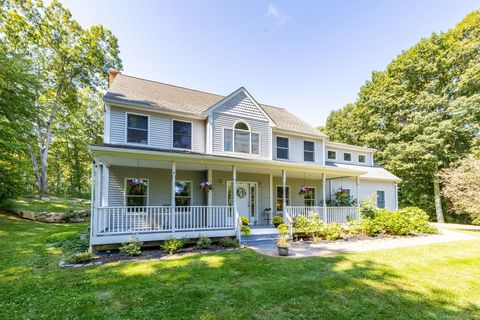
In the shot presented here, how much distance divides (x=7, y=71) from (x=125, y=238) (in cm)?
1080

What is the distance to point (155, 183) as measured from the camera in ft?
33.8

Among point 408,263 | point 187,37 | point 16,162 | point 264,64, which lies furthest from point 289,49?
point 16,162

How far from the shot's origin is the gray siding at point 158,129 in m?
9.61

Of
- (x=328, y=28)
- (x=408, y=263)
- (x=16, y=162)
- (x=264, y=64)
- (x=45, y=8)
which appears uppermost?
(x=45, y=8)

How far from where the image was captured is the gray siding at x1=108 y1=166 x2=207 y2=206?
959 cm

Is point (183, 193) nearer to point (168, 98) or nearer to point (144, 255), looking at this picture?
point (144, 255)

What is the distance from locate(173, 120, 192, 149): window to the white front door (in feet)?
10.6

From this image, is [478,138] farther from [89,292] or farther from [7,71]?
[7,71]

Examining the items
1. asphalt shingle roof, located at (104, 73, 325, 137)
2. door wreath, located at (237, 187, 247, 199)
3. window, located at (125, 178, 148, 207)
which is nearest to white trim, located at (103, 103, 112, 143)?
asphalt shingle roof, located at (104, 73, 325, 137)

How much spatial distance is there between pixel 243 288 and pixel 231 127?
25.3 feet

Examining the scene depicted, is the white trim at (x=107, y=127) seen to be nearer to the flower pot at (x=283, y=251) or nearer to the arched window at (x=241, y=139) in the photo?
the arched window at (x=241, y=139)

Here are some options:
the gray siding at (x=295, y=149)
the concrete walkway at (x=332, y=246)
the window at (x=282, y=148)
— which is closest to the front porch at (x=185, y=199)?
the gray siding at (x=295, y=149)

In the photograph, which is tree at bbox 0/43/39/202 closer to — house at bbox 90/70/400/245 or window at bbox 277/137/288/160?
house at bbox 90/70/400/245

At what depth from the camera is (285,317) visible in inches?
143
